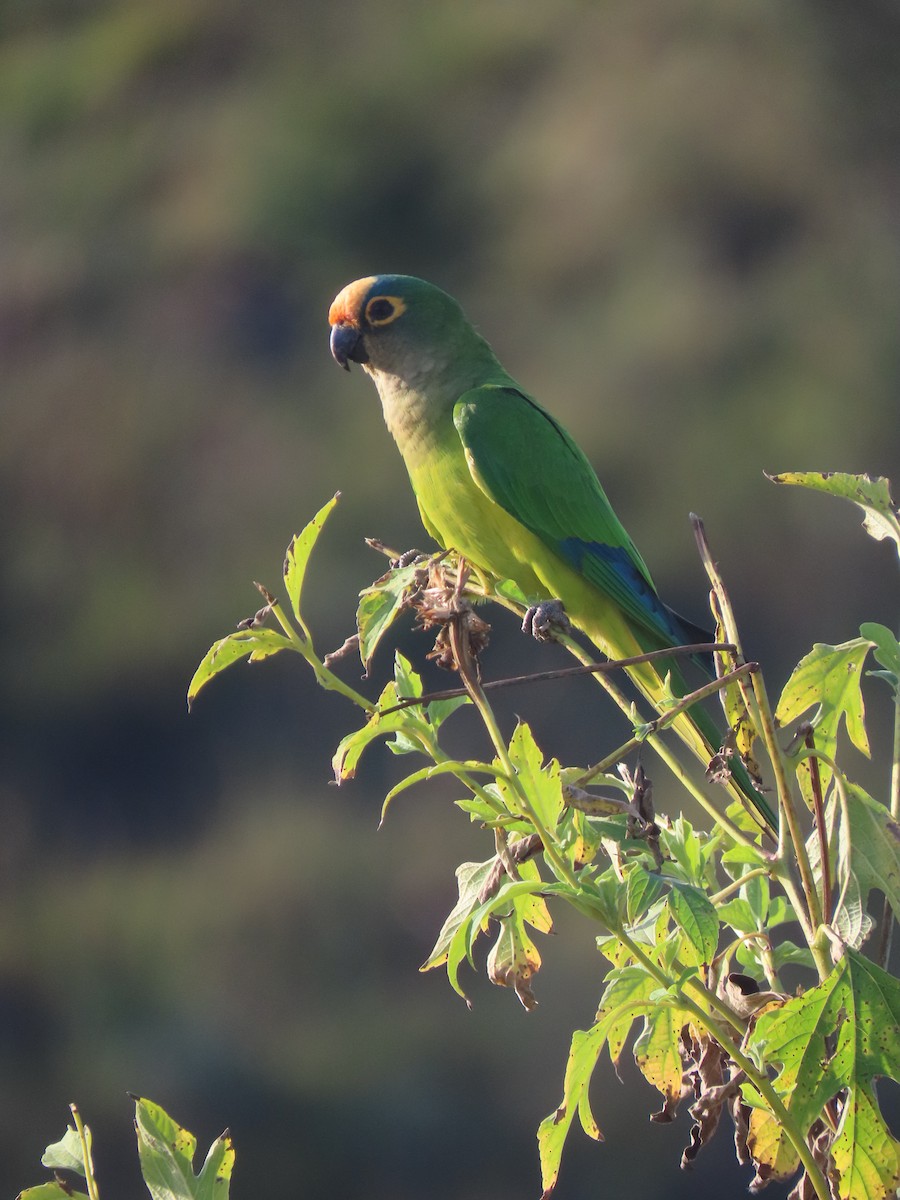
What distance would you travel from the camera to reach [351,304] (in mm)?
1620

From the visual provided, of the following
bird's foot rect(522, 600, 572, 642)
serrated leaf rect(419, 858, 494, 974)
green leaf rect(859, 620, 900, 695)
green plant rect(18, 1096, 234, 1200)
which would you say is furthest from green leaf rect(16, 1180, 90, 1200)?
bird's foot rect(522, 600, 572, 642)

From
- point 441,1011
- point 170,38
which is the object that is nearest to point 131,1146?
point 441,1011

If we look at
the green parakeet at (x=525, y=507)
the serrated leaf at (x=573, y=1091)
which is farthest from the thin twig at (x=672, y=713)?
the green parakeet at (x=525, y=507)

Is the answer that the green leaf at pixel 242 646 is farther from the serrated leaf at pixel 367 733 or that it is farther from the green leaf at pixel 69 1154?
the green leaf at pixel 69 1154

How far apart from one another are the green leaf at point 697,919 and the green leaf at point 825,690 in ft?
0.37

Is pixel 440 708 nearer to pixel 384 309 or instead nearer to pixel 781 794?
pixel 781 794

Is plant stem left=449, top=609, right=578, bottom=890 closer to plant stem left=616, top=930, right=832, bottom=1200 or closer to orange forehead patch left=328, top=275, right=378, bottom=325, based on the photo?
plant stem left=616, top=930, right=832, bottom=1200

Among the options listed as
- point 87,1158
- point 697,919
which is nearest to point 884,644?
point 697,919

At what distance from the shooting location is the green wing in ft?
4.35

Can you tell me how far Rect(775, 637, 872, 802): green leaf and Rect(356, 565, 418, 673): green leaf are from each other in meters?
0.18

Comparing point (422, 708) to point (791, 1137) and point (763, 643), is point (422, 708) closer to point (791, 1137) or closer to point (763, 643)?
point (791, 1137)

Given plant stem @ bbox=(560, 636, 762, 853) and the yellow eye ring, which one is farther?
the yellow eye ring

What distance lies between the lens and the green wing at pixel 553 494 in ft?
4.35

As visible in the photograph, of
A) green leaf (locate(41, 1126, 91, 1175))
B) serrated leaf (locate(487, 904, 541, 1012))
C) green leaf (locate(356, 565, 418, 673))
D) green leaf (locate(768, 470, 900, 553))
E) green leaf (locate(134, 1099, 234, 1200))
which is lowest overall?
serrated leaf (locate(487, 904, 541, 1012))
